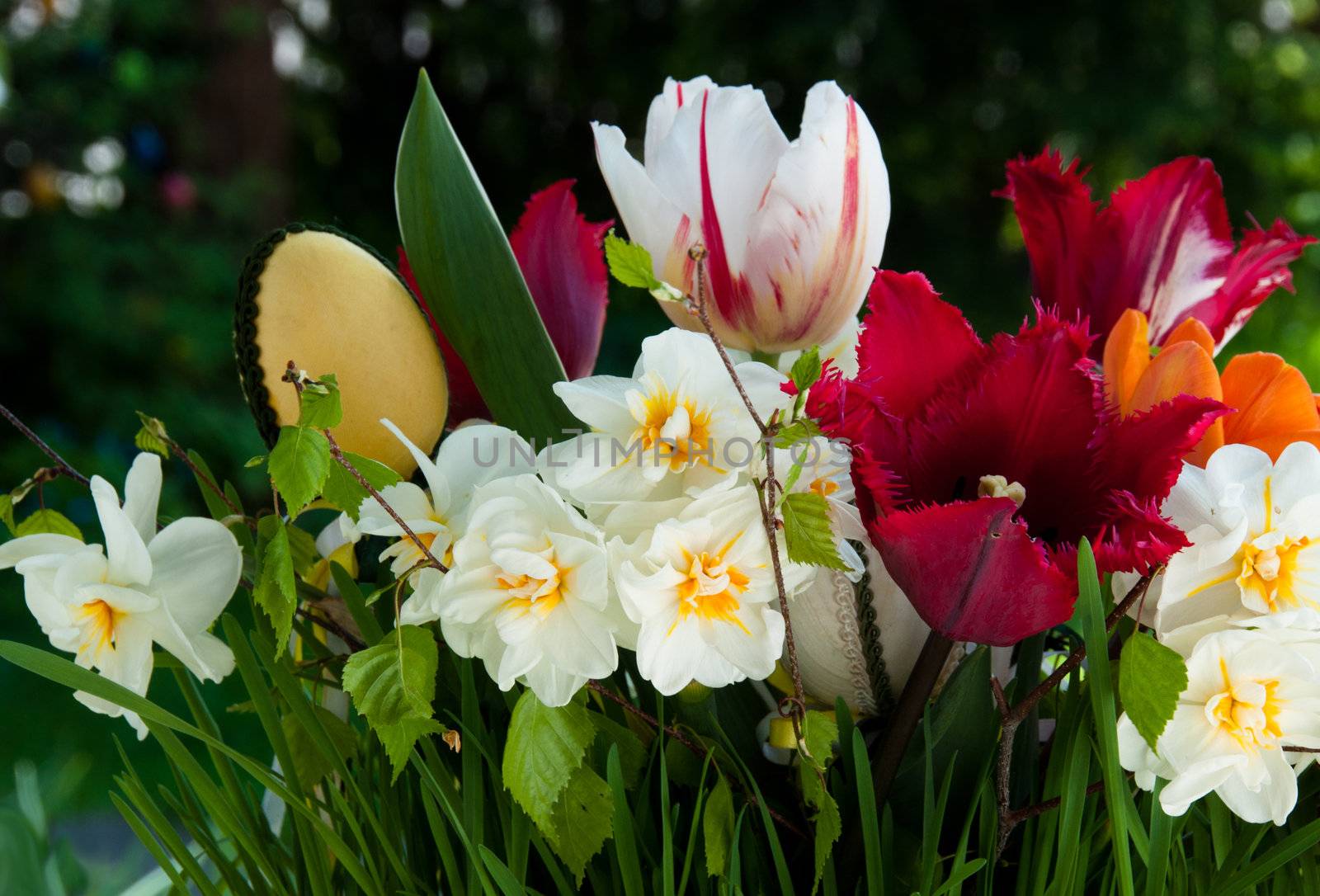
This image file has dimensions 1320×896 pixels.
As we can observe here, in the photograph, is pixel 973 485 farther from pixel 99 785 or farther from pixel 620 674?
pixel 99 785

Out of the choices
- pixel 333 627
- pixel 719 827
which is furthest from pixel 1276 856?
pixel 333 627

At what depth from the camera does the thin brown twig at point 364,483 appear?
9.5 inches

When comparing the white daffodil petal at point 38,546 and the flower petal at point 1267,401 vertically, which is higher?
the white daffodil petal at point 38,546

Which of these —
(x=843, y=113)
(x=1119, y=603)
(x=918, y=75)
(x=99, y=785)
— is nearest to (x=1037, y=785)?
(x=1119, y=603)

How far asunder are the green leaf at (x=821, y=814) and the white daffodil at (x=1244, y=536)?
0.08 meters

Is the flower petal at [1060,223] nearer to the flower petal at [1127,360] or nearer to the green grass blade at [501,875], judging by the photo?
the flower petal at [1127,360]

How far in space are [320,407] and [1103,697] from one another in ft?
0.55

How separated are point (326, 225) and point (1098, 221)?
0.21 m

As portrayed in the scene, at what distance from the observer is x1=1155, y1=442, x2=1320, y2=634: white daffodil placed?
9.5 inches

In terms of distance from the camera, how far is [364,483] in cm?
24

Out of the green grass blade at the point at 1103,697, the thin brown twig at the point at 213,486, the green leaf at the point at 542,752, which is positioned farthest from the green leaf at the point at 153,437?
the green grass blade at the point at 1103,697

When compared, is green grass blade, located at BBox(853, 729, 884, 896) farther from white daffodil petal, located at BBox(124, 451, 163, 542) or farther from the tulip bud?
white daffodil petal, located at BBox(124, 451, 163, 542)

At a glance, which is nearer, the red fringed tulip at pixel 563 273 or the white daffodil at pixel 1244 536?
the white daffodil at pixel 1244 536

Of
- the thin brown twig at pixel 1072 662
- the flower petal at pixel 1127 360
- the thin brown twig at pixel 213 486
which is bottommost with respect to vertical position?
the thin brown twig at pixel 1072 662
